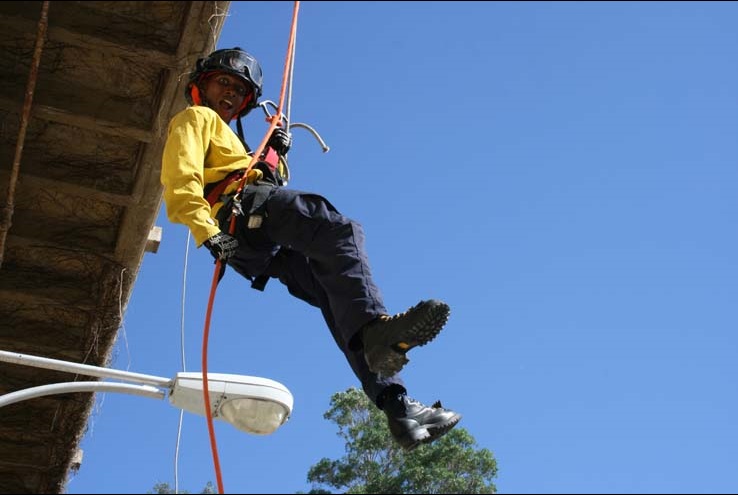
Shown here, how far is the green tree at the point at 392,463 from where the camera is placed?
2002cm

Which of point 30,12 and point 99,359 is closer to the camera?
point 30,12

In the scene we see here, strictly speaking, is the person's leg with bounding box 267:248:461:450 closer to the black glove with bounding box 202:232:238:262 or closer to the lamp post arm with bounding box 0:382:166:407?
the black glove with bounding box 202:232:238:262

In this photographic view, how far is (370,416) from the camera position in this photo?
809 inches

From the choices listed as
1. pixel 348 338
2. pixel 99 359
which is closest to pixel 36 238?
pixel 99 359

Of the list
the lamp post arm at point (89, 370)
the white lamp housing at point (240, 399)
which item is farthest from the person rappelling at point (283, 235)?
the lamp post arm at point (89, 370)

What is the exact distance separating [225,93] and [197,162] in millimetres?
781

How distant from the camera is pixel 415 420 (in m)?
4.95

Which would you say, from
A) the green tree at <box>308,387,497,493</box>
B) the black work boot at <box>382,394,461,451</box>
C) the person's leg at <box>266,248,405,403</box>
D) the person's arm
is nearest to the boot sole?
the black work boot at <box>382,394,461,451</box>

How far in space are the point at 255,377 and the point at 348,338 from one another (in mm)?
652

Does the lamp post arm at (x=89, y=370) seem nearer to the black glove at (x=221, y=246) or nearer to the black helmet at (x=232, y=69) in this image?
the black glove at (x=221, y=246)

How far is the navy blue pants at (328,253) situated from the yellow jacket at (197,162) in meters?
0.25

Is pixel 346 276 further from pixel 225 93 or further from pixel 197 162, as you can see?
pixel 225 93

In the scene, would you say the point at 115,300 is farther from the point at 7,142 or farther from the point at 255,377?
the point at 255,377

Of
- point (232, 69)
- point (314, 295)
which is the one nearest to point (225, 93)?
point (232, 69)
